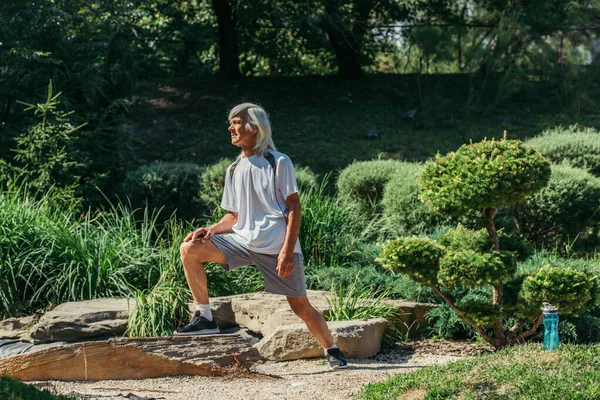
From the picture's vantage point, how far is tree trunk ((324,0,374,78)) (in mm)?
15773

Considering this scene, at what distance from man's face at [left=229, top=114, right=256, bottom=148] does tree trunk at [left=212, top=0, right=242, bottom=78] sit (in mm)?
11715

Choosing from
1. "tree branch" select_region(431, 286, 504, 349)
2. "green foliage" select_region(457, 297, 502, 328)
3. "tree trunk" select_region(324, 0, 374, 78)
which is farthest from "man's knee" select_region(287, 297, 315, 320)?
"tree trunk" select_region(324, 0, 374, 78)

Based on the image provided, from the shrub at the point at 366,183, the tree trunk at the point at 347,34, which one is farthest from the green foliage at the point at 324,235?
the tree trunk at the point at 347,34

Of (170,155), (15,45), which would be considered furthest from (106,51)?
(170,155)

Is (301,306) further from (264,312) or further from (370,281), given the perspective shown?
(370,281)

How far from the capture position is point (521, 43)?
15.3 metres

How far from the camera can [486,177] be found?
19.3 feet

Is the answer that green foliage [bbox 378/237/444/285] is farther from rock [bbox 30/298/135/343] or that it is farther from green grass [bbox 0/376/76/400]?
green grass [bbox 0/376/76/400]

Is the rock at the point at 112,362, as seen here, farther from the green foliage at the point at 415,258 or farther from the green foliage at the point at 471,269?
the green foliage at the point at 471,269

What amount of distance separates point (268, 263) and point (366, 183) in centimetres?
479

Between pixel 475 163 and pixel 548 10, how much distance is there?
10.8 meters

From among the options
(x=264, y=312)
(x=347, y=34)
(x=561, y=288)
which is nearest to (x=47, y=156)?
(x=264, y=312)

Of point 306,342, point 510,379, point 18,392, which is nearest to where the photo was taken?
point 18,392

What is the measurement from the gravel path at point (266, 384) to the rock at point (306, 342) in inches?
2.4
